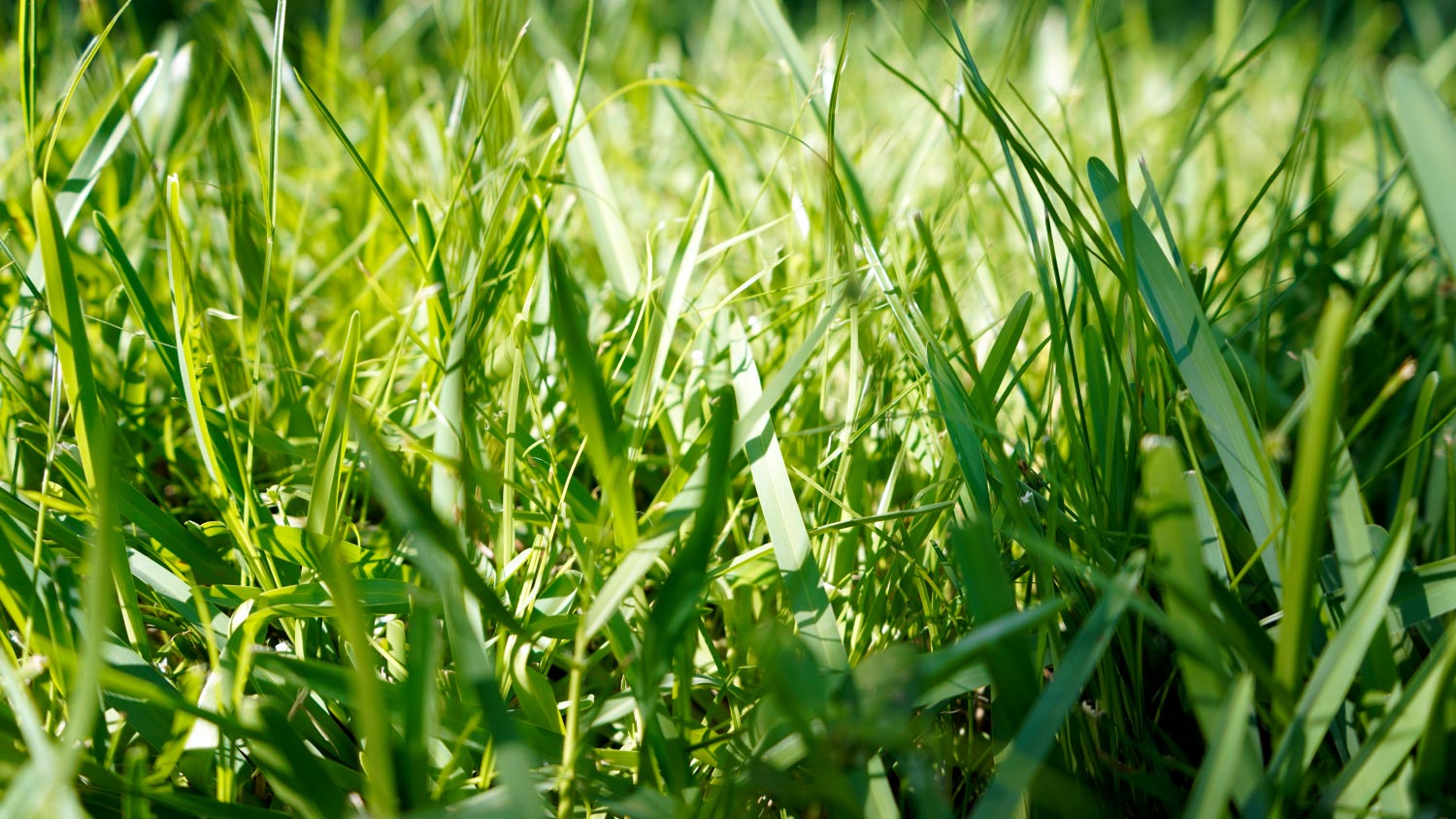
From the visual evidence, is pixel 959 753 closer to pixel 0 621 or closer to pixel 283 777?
pixel 283 777

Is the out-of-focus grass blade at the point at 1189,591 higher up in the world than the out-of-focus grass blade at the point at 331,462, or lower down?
lower down

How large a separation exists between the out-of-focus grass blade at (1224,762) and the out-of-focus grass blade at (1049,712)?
46 millimetres

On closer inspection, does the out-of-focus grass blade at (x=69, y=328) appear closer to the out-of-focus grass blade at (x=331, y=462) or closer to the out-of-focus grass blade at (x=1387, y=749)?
the out-of-focus grass blade at (x=331, y=462)

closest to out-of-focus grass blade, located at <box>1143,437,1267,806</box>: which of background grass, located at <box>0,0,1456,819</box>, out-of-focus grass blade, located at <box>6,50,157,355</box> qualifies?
background grass, located at <box>0,0,1456,819</box>

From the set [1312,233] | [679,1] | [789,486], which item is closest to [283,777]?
[789,486]

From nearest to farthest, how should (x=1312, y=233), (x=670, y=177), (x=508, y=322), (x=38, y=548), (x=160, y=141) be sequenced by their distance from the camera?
1. (x=38, y=548)
2. (x=508, y=322)
3. (x=160, y=141)
4. (x=1312, y=233)
5. (x=670, y=177)

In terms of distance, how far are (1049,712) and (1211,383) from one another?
0.21m

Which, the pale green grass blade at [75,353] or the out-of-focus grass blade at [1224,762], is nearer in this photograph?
the out-of-focus grass blade at [1224,762]

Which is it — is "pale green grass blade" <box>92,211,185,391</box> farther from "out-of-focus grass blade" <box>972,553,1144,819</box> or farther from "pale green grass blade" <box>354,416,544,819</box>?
"out-of-focus grass blade" <box>972,553,1144,819</box>

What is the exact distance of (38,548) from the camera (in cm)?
44

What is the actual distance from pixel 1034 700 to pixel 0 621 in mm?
499

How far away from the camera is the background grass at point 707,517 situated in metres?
0.35

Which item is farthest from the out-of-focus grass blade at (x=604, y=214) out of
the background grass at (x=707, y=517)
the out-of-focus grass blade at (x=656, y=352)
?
the out-of-focus grass blade at (x=656, y=352)

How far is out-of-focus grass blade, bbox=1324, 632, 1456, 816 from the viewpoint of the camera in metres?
0.35
